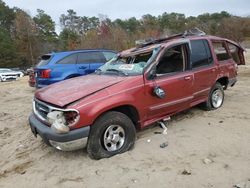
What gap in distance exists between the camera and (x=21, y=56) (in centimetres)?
5931

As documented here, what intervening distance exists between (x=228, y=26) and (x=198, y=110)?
45611 millimetres

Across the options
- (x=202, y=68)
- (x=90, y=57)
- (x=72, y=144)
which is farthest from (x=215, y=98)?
(x=90, y=57)

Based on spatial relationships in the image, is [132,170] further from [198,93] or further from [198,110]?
[198,110]

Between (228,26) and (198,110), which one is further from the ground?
(228,26)

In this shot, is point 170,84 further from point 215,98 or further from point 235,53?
point 235,53

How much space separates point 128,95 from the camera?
5.19 metres

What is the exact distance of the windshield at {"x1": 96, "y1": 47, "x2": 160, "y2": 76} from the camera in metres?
5.70

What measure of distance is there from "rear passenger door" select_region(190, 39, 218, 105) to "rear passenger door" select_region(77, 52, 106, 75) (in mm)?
4543

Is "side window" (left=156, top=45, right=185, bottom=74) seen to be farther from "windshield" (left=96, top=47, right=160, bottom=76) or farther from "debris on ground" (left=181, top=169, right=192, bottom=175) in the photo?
"debris on ground" (left=181, top=169, right=192, bottom=175)

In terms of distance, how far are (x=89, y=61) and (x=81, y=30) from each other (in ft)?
226

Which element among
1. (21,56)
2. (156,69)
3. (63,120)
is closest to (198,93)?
(156,69)

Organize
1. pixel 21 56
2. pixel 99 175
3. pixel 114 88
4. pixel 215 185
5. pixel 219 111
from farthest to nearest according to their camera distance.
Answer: pixel 21 56
pixel 219 111
pixel 114 88
pixel 99 175
pixel 215 185

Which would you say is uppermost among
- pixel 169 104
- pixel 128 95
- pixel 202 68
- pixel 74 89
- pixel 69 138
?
pixel 202 68

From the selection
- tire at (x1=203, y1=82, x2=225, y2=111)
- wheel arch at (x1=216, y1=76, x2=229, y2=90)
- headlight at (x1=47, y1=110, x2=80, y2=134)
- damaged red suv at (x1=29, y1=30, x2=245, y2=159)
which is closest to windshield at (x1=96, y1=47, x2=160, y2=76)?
damaged red suv at (x1=29, y1=30, x2=245, y2=159)
